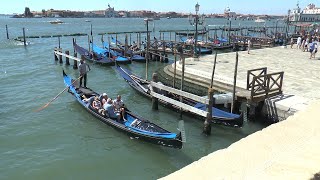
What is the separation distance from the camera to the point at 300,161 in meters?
6.19

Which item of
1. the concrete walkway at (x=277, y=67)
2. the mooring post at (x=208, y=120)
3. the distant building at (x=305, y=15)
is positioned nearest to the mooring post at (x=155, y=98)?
the mooring post at (x=208, y=120)

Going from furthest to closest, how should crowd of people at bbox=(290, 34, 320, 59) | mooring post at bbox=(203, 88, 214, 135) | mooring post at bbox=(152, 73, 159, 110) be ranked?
crowd of people at bbox=(290, 34, 320, 59) < mooring post at bbox=(152, 73, 159, 110) < mooring post at bbox=(203, 88, 214, 135)

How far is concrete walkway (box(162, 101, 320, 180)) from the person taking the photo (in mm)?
5711

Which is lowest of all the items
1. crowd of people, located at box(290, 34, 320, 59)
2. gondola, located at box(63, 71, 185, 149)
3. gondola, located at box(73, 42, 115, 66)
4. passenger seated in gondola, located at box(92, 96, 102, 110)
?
gondola, located at box(63, 71, 185, 149)

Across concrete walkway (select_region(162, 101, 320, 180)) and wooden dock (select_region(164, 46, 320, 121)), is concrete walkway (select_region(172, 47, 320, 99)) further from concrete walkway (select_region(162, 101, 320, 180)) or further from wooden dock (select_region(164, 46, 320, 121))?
concrete walkway (select_region(162, 101, 320, 180))

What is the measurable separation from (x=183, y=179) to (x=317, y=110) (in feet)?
20.5

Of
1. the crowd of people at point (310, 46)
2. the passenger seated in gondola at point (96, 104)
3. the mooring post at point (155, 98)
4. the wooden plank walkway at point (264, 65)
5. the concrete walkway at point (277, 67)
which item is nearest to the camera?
the passenger seated in gondola at point (96, 104)

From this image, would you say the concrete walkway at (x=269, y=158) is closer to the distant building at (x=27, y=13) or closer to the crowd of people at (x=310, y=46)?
the crowd of people at (x=310, y=46)

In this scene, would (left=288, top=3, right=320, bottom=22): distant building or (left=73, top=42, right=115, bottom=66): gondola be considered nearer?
(left=73, top=42, right=115, bottom=66): gondola

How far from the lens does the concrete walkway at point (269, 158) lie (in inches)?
225

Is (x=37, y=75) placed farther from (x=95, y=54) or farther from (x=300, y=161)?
(x=300, y=161)

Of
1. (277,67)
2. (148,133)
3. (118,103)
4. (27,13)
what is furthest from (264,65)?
(27,13)

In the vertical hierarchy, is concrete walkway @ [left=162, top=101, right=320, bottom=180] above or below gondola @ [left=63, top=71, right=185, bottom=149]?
above

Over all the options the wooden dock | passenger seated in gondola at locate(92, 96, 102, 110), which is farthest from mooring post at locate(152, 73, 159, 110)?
the wooden dock
